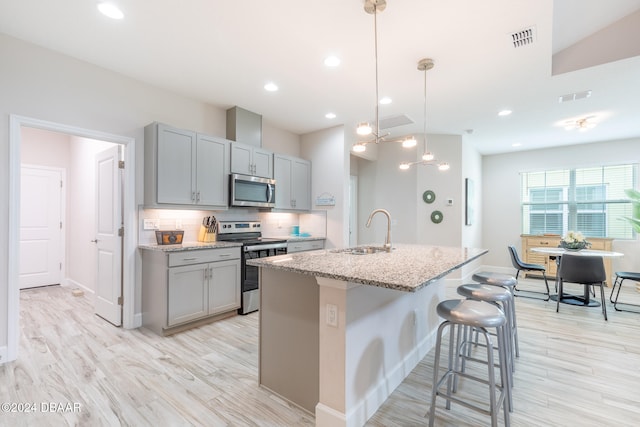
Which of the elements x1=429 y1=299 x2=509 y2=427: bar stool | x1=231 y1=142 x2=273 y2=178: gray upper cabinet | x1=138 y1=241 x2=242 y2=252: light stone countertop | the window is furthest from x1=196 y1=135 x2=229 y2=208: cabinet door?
the window

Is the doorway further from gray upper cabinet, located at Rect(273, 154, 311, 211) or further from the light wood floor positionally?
gray upper cabinet, located at Rect(273, 154, 311, 211)

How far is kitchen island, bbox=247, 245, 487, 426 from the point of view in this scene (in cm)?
163

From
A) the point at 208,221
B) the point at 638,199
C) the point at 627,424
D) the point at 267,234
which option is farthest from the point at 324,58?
the point at 638,199

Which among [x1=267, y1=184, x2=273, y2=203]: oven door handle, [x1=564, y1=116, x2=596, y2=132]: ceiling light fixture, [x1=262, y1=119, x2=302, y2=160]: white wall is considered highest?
[x1=564, y1=116, x2=596, y2=132]: ceiling light fixture

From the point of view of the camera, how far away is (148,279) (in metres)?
3.28

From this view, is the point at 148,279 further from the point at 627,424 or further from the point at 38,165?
the point at 627,424

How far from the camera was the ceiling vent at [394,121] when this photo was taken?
178 inches

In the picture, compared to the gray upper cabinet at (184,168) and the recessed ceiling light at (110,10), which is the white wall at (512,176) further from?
the recessed ceiling light at (110,10)

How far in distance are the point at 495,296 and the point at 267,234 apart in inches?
135

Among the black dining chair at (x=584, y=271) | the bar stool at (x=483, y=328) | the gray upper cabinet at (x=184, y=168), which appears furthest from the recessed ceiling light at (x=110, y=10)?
the black dining chair at (x=584, y=271)

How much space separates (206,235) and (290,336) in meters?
2.25

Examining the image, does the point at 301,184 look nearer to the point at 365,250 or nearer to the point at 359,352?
the point at 365,250

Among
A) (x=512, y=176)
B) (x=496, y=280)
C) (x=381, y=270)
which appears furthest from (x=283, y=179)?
(x=512, y=176)

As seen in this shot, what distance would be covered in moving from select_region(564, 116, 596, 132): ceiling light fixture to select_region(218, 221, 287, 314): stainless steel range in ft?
16.1
